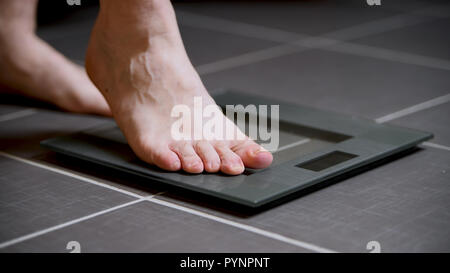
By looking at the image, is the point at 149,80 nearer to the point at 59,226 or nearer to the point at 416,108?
the point at 59,226

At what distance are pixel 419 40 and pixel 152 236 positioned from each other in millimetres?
1559

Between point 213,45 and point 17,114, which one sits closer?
point 17,114

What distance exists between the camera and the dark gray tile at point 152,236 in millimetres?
1059

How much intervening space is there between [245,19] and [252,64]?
643 millimetres

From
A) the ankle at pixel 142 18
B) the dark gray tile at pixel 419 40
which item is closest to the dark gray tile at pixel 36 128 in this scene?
the ankle at pixel 142 18

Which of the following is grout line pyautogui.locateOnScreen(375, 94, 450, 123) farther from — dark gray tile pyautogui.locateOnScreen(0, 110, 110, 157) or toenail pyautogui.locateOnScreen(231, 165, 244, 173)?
dark gray tile pyautogui.locateOnScreen(0, 110, 110, 157)

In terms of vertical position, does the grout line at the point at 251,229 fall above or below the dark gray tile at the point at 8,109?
below

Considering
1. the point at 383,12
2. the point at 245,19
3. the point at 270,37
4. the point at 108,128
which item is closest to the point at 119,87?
the point at 108,128

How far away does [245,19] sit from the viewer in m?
2.82

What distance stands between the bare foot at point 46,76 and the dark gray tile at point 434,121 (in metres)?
0.67

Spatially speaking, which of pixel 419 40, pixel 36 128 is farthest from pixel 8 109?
pixel 419 40

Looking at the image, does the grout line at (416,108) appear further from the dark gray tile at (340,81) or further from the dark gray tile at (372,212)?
the dark gray tile at (372,212)

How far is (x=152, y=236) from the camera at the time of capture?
3.60 feet
